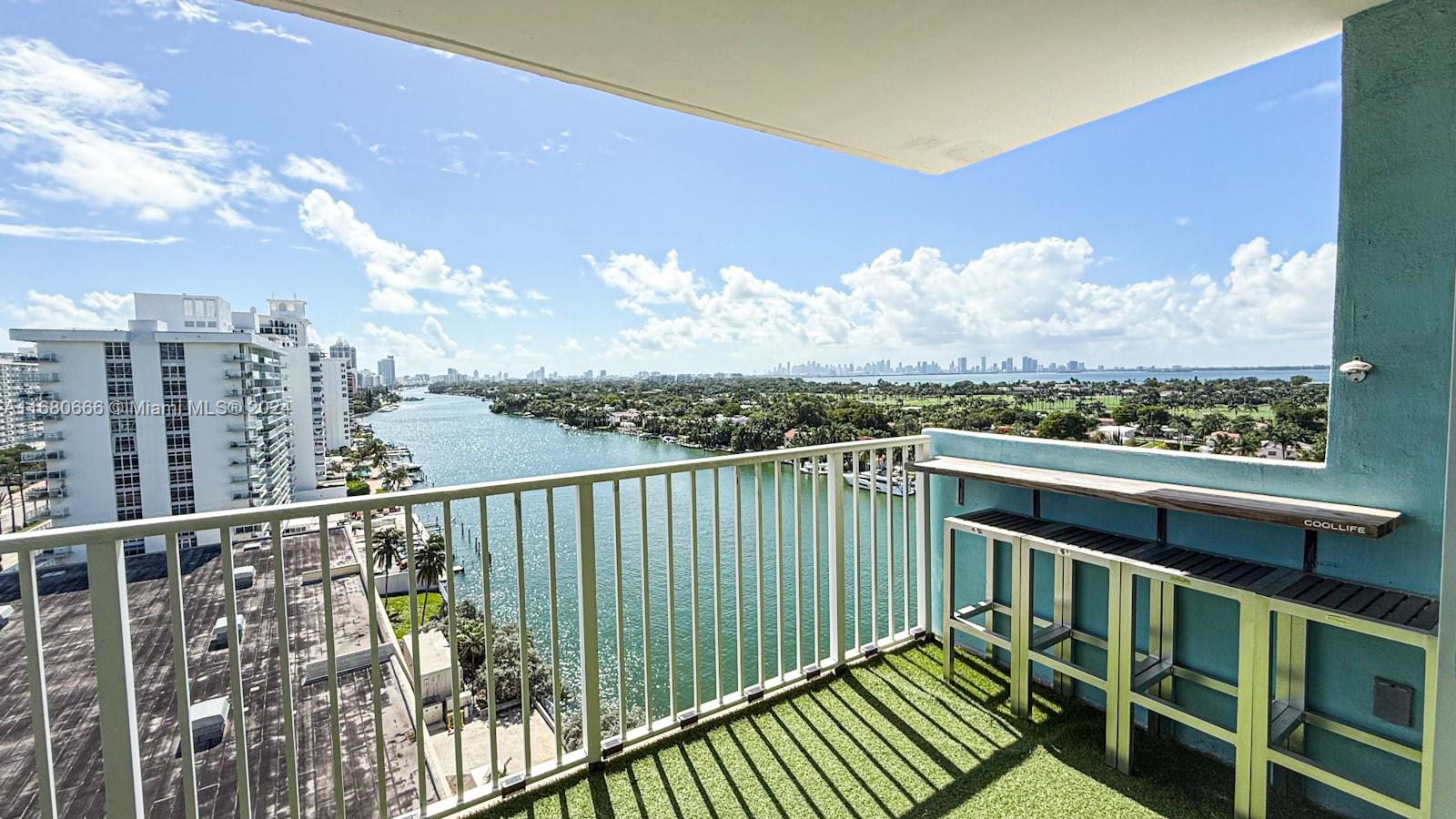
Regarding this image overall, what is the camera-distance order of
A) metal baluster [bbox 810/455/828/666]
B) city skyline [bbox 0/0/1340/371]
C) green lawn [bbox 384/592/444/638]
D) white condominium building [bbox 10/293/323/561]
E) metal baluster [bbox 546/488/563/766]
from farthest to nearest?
1. white condominium building [bbox 10/293/323/561]
2. green lawn [bbox 384/592/444/638]
3. city skyline [bbox 0/0/1340/371]
4. metal baluster [bbox 810/455/828/666]
5. metal baluster [bbox 546/488/563/766]

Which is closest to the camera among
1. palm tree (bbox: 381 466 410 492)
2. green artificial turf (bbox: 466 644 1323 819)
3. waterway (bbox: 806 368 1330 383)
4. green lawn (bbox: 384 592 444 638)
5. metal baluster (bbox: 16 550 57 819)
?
metal baluster (bbox: 16 550 57 819)

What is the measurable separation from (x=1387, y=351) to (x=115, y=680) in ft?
11.9

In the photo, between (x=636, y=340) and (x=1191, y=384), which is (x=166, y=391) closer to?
(x=636, y=340)

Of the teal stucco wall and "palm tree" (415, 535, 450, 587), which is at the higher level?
the teal stucco wall

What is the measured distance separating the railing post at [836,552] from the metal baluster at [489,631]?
1.48 m

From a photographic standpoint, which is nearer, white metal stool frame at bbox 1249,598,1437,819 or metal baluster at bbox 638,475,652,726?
white metal stool frame at bbox 1249,598,1437,819

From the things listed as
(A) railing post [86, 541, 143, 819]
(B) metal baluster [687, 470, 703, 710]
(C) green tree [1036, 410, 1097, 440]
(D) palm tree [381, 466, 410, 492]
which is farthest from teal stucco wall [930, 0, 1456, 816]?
(D) palm tree [381, 466, 410, 492]

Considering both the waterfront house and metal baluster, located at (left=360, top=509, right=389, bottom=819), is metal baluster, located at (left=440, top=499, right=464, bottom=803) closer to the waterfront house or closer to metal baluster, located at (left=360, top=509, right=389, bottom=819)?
the waterfront house

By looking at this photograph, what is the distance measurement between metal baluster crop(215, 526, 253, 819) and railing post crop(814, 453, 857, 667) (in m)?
2.13

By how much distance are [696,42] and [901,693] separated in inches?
107

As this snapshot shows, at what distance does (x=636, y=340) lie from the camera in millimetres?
23906

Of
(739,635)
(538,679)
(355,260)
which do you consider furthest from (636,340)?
(739,635)

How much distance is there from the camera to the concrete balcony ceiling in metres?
1.74

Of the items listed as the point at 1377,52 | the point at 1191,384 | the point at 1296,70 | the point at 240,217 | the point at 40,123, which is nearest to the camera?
the point at 1377,52
